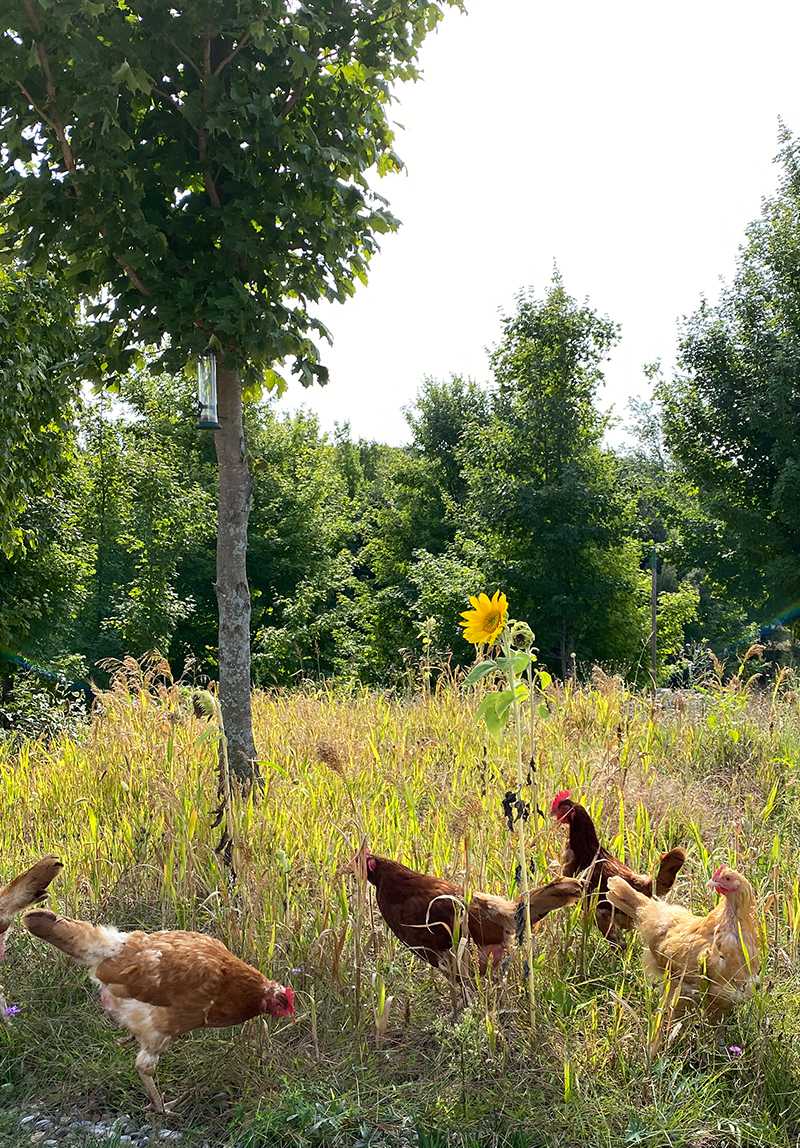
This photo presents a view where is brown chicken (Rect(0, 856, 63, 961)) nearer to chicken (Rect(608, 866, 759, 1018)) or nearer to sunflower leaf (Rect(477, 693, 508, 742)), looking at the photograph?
sunflower leaf (Rect(477, 693, 508, 742))

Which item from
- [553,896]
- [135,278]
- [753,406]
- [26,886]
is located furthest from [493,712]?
[753,406]

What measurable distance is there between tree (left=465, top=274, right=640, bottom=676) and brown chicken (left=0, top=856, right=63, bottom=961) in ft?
43.8

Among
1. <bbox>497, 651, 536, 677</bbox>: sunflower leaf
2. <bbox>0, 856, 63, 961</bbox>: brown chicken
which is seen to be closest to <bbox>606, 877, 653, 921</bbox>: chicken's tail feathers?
<bbox>497, 651, 536, 677</bbox>: sunflower leaf

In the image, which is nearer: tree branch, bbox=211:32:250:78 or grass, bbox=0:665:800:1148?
grass, bbox=0:665:800:1148

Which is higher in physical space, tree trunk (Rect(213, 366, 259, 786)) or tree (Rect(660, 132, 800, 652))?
tree (Rect(660, 132, 800, 652))

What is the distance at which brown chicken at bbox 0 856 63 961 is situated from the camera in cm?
293

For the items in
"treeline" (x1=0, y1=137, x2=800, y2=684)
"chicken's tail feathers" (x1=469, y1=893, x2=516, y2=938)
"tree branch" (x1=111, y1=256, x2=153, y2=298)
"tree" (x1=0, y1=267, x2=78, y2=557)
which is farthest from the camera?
"treeline" (x1=0, y1=137, x2=800, y2=684)

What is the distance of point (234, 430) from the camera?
13.6 feet

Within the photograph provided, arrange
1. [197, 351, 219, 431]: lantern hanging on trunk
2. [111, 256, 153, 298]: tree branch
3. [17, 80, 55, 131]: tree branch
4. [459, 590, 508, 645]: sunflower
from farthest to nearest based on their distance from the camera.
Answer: [197, 351, 219, 431]: lantern hanging on trunk, [111, 256, 153, 298]: tree branch, [17, 80, 55, 131]: tree branch, [459, 590, 508, 645]: sunflower

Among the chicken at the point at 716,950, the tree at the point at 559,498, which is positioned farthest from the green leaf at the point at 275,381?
the tree at the point at 559,498

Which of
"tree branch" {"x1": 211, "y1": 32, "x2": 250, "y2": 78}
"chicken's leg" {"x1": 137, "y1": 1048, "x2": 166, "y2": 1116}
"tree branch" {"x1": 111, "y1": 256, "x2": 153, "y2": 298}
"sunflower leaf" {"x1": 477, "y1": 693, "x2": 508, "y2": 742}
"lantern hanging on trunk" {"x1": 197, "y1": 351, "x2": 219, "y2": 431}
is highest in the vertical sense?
"tree branch" {"x1": 211, "y1": 32, "x2": 250, "y2": 78}

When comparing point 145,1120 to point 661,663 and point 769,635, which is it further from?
point 769,635

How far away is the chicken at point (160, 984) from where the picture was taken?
2396 mm

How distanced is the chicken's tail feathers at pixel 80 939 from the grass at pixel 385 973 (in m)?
0.39
